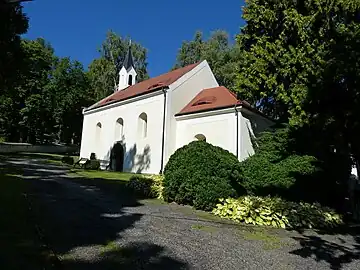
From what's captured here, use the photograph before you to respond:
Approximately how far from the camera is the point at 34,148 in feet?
171

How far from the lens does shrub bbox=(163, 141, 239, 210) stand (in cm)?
1134

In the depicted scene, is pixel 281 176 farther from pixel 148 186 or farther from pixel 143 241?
pixel 143 241

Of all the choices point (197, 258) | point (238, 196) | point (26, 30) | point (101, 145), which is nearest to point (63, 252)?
point (197, 258)

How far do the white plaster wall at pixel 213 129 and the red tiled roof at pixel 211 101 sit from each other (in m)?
0.66

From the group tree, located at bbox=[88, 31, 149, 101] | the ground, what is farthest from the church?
tree, located at bbox=[88, 31, 149, 101]

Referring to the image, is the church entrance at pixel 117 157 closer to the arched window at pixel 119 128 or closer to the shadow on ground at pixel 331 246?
the arched window at pixel 119 128

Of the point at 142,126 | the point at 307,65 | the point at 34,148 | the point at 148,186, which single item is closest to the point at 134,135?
the point at 142,126

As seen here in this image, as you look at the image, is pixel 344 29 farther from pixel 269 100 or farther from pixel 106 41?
pixel 106 41

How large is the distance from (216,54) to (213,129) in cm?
2254

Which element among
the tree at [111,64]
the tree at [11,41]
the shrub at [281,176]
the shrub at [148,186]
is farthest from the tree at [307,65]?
the tree at [111,64]

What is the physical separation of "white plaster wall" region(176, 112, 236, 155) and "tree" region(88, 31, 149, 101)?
28.2 m

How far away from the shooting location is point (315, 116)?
13820 mm

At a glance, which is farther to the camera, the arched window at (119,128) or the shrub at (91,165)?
the arched window at (119,128)

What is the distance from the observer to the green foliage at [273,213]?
9.97m
